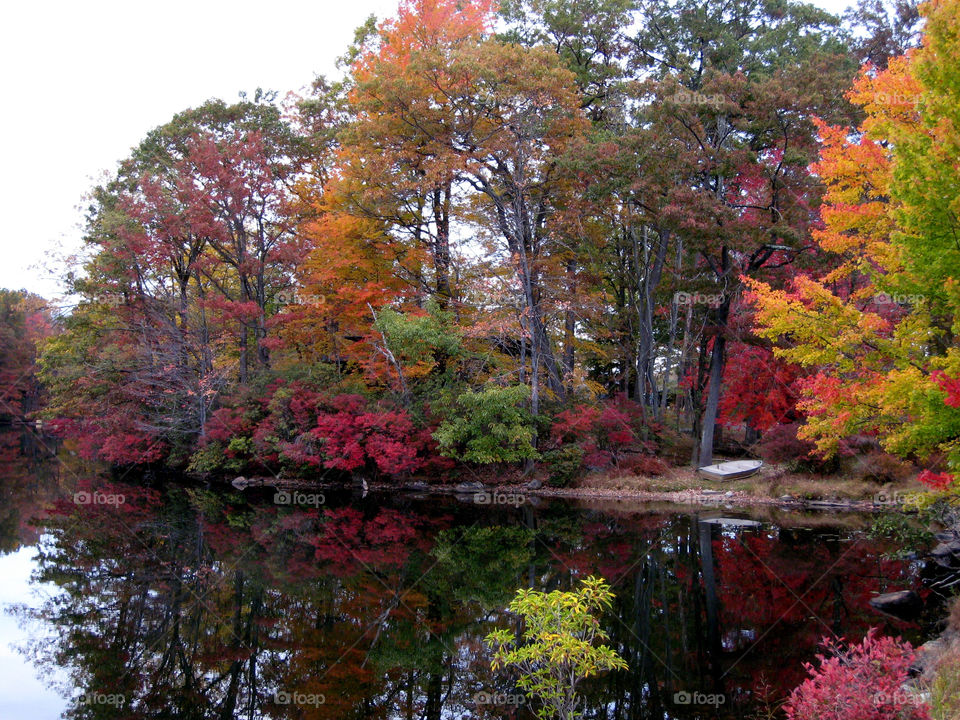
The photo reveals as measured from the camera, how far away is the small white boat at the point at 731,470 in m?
20.8

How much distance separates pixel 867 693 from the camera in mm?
4504

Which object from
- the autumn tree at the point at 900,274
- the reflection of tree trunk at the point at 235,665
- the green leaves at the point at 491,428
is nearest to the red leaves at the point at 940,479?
the autumn tree at the point at 900,274

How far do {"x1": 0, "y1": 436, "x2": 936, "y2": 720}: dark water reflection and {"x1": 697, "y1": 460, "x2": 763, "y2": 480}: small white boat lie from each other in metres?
3.50

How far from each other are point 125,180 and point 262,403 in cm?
1412

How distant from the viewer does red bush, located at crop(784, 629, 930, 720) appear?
4375mm

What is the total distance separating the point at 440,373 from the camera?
23.2m

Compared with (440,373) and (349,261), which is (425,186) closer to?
(349,261)

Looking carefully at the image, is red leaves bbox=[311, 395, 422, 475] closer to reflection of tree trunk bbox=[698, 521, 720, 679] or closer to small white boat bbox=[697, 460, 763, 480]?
small white boat bbox=[697, 460, 763, 480]

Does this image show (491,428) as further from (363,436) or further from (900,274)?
(900,274)

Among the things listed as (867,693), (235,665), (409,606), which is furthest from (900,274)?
(235,665)

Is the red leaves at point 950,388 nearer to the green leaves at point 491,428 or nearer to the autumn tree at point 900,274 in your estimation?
the autumn tree at point 900,274

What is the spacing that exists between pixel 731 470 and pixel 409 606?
46.1 feet

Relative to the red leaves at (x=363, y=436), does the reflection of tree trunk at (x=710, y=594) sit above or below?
below

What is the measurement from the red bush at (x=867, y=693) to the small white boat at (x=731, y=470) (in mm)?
16304
